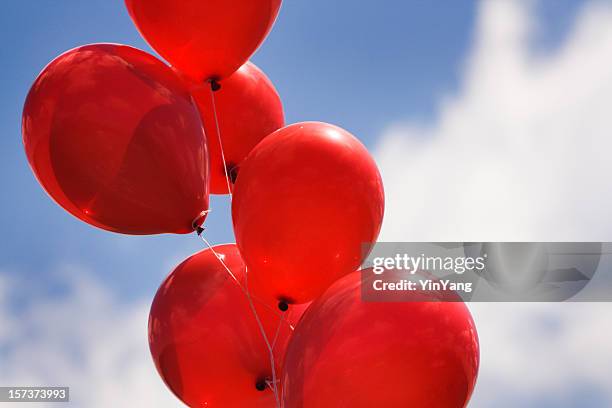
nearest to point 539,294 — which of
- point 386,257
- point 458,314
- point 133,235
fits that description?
point 386,257

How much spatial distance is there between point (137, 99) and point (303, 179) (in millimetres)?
918

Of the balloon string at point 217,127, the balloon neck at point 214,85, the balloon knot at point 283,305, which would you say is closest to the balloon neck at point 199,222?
the balloon string at point 217,127

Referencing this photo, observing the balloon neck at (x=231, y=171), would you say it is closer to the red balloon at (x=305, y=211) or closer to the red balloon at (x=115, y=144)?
the red balloon at (x=115, y=144)

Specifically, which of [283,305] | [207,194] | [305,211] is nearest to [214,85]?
[207,194]

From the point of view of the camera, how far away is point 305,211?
351 cm

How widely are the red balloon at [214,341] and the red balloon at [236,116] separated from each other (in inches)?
29.1

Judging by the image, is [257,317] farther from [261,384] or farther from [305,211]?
[305,211]

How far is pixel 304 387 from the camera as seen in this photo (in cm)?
307

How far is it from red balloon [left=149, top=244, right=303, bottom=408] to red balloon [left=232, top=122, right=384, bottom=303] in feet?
1.01

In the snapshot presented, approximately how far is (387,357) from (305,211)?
88 cm

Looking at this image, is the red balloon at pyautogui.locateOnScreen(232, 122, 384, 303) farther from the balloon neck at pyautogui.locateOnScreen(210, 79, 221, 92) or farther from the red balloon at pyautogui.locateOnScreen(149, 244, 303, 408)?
the balloon neck at pyautogui.locateOnScreen(210, 79, 221, 92)

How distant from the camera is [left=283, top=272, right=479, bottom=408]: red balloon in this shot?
289 centimetres

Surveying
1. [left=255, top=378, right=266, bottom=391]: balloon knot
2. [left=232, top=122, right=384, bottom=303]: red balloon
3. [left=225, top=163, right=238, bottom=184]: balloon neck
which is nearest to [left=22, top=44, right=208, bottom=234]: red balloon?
[left=232, top=122, right=384, bottom=303]: red balloon

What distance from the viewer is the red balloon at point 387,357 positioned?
2.89 metres
